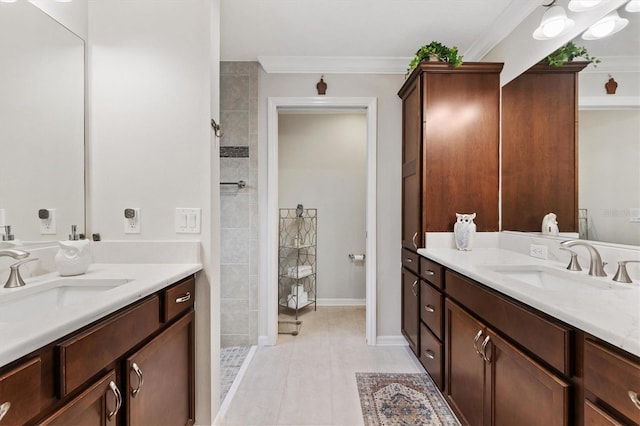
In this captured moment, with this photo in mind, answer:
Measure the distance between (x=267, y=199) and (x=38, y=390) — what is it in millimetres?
2026

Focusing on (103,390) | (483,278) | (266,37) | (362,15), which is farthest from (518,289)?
(266,37)

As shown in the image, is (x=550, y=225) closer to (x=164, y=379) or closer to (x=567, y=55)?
(x=567, y=55)

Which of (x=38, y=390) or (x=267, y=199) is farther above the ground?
(x=267, y=199)

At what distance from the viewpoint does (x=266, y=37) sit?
225cm

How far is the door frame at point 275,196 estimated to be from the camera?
2.59 meters

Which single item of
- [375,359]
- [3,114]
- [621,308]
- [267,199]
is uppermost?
[3,114]

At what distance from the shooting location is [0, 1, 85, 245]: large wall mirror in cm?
111

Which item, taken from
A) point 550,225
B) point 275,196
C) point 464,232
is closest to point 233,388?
point 275,196

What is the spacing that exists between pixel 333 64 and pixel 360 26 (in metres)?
0.49

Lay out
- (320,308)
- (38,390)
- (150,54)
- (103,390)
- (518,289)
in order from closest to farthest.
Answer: (38,390) → (103,390) → (518,289) → (150,54) → (320,308)

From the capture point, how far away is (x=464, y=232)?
6.59ft

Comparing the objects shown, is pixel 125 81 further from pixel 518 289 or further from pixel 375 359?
pixel 375 359

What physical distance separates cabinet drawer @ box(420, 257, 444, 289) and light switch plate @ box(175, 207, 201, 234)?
4.50 ft

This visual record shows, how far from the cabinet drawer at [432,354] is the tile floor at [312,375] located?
0.28m
